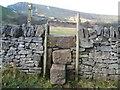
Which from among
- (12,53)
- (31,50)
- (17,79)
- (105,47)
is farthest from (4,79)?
(105,47)

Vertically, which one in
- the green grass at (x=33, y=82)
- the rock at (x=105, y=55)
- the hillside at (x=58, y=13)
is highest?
the hillside at (x=58, y=13)

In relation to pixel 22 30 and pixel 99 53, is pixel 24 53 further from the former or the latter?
pixel 99 53

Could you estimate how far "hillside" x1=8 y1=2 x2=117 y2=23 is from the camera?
11.6 metres

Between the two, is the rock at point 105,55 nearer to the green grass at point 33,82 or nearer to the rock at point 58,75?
the green grass at point 33,82

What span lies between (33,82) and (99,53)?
2557 millimetres

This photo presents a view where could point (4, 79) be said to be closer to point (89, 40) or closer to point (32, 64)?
point (32, 64)

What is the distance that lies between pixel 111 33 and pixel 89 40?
2.65ft

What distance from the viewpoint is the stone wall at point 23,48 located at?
15.6 feet

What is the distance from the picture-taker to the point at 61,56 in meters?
4.69

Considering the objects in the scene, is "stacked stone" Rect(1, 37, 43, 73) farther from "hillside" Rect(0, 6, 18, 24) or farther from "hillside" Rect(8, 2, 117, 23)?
"hillside" Rect(0, 6, 18, 24)

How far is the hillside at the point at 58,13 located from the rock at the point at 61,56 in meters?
6.76

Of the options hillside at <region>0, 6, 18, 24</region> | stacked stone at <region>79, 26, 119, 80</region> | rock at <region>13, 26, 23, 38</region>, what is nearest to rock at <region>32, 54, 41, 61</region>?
rock at <region>13, 26, 23, 38</region>

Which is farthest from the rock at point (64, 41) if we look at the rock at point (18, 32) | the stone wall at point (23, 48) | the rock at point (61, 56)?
the rock at point (18, 32)

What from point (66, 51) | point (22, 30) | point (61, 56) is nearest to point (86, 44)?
point (66, 51)
